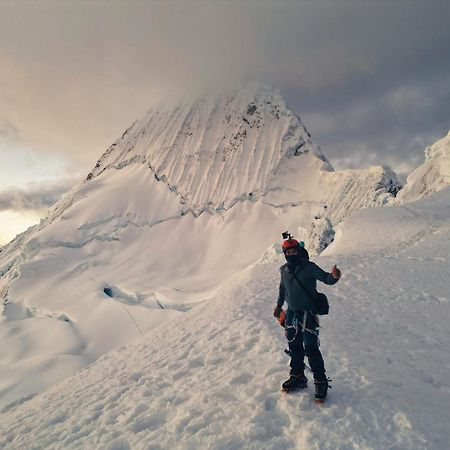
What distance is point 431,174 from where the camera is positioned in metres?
43.3

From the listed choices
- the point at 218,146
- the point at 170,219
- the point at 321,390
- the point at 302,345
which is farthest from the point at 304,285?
the point at 218,146

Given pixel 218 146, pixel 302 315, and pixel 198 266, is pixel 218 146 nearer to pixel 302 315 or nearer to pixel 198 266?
pixel 198 266

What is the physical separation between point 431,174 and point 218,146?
3600 inches

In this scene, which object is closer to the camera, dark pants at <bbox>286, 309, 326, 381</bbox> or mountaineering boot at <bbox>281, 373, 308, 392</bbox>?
dark pants at <bbox>286, 309, 326, 381</bbox>

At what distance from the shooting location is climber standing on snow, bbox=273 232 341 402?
Result: 5.58 m

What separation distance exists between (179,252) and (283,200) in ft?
111

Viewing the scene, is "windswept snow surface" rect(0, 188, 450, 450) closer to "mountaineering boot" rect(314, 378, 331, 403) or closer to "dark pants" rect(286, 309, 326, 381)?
"mountaineering boot" rect(314, 378, 331, 403)

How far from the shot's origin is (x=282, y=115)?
132375mm

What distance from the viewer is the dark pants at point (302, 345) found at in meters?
5.56

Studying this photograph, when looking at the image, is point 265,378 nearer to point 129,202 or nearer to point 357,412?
point 357,412

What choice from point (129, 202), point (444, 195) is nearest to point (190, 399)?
point (444, 195)

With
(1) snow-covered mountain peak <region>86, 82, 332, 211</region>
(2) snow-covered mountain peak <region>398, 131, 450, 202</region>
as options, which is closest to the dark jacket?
(2) snow-covered mountain peak <region>398, 131, 450, 202</region>

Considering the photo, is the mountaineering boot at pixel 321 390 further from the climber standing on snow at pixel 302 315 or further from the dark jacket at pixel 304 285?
the dark jacket at pixel 304 285

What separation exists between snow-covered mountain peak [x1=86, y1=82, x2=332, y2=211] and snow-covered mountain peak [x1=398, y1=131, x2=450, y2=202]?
221 ft
